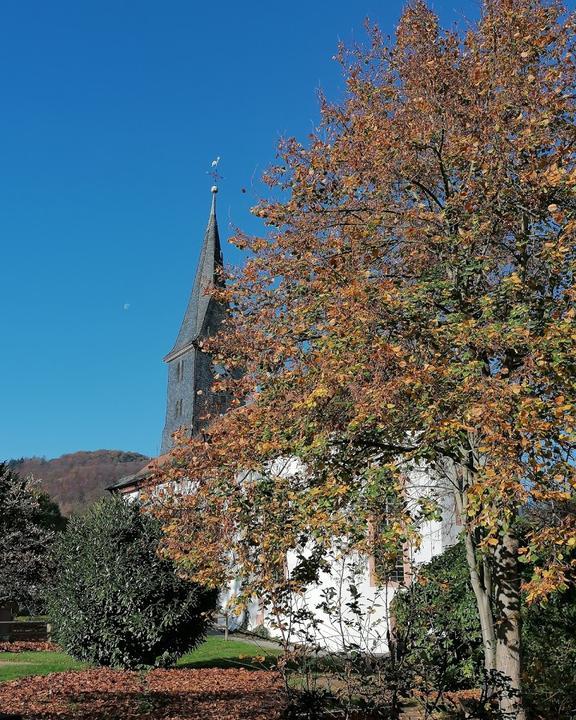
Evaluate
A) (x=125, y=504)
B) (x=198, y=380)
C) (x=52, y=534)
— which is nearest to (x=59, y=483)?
(x=198, y=380)

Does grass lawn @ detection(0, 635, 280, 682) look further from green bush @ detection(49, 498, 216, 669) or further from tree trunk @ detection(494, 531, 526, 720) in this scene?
tree trunk @ detection(494, 531, 526, 720)

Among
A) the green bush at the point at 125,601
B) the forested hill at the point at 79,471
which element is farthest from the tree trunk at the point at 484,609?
the forested hill at the point at 79,471

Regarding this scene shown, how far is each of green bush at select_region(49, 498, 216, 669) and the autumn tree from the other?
11.9ft

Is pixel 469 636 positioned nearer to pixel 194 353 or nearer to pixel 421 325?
pixel 421 325

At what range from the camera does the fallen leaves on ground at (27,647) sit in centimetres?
1830

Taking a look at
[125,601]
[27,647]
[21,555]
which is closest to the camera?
[125,601]

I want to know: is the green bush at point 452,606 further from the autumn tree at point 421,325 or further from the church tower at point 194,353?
the church tower at point 194,353

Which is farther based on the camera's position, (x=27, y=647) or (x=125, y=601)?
(x=27, y=647)

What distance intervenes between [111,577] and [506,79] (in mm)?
10527

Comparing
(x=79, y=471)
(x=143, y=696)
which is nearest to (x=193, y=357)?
(x=143, y=696)

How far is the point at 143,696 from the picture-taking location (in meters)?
9.82

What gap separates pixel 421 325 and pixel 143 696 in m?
6.52

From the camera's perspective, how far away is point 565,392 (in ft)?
22.3

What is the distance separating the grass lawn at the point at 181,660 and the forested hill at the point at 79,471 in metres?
51.2
